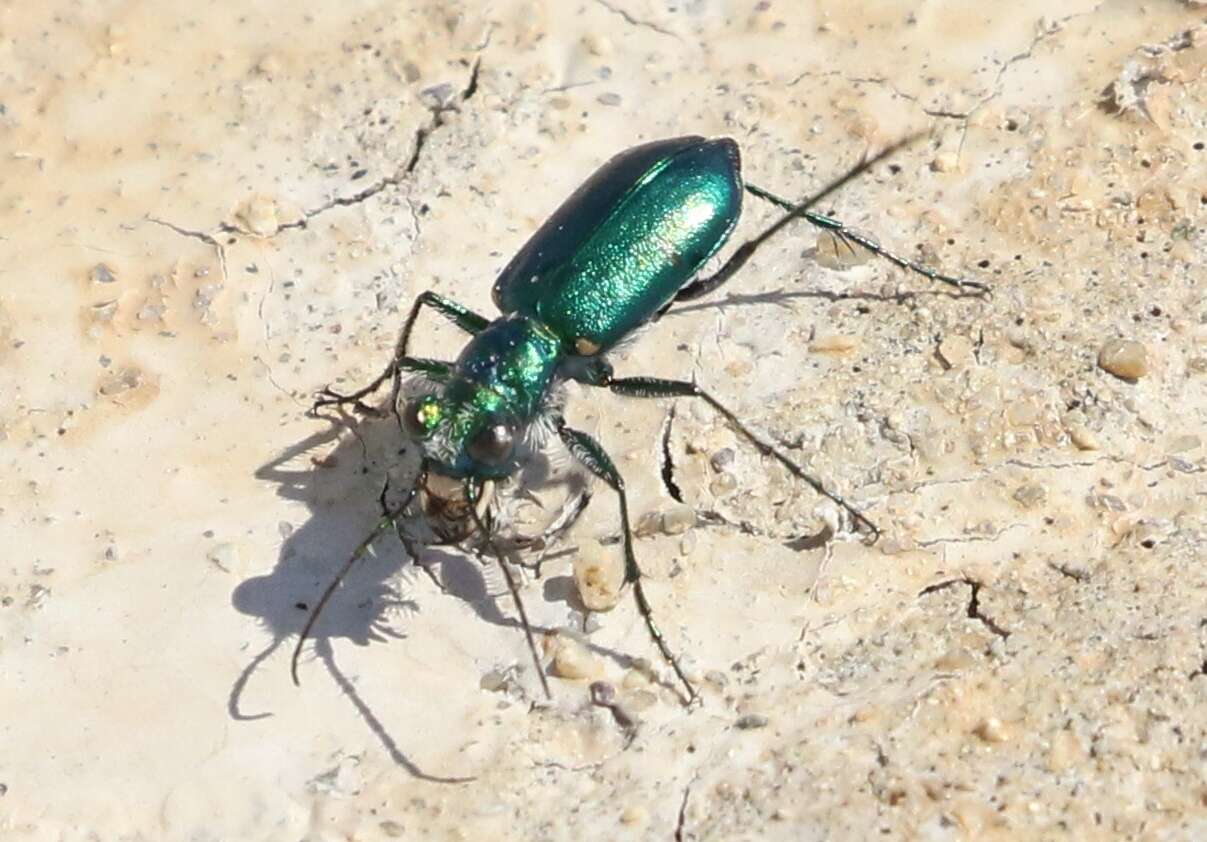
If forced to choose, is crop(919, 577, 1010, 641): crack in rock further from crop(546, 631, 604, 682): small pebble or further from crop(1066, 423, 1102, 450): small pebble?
crop(546, 631, 604, 682): small pebble

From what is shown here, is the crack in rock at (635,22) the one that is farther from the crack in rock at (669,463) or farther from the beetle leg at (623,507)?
the beetle leg at (623,507)

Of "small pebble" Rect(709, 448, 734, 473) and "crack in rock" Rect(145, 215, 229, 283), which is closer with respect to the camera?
"small pebble" Rect(709, 448, 734, 473)

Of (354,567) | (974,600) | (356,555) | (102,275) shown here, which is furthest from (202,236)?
(974,600)

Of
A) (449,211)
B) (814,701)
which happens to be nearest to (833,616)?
(814,701)

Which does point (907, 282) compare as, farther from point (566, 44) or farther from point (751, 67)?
point (566, 44)

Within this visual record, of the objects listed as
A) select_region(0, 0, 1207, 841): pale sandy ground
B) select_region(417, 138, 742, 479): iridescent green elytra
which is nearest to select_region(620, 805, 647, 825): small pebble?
select_region(0, 0, 1207, 841): pale sandy ground

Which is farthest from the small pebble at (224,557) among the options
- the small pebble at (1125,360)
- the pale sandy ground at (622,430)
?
the small pebble at (1125,360)
